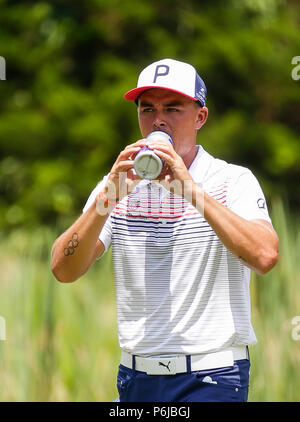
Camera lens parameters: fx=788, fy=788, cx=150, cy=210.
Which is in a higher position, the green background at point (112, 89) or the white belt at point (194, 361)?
the green background at point (112, 89)

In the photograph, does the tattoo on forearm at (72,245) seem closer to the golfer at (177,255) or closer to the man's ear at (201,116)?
the golfer at (177,255)

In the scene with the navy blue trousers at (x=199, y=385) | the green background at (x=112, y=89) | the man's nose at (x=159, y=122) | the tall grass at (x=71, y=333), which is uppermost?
the green background at (x=112, y=89)

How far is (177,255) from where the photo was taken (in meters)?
2.55

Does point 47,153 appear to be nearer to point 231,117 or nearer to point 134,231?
point 231,117

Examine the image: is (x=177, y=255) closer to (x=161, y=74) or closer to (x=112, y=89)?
(x=161, y=74)

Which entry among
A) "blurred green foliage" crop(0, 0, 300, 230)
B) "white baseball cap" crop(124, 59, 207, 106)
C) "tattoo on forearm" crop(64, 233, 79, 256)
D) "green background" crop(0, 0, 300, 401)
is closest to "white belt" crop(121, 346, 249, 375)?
"tattoo on forearm" crop(64, 233, 79, 256)

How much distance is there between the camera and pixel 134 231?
2.64 m

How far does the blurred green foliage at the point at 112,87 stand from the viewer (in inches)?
456

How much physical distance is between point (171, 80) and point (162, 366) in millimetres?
946

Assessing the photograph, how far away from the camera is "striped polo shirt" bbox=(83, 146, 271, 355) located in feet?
8.20

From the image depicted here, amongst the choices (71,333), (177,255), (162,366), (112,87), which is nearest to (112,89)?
(112,87)

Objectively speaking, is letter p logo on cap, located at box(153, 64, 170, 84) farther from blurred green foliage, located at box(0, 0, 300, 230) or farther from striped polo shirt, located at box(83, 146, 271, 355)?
blurred green foliage, located at box(0, 0, 300, 230)

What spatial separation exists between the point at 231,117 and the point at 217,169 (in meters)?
9.07

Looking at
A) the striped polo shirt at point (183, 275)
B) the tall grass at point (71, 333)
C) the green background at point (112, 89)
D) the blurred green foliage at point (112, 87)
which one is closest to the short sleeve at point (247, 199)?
the striped polo shirt at point (183, 275)
